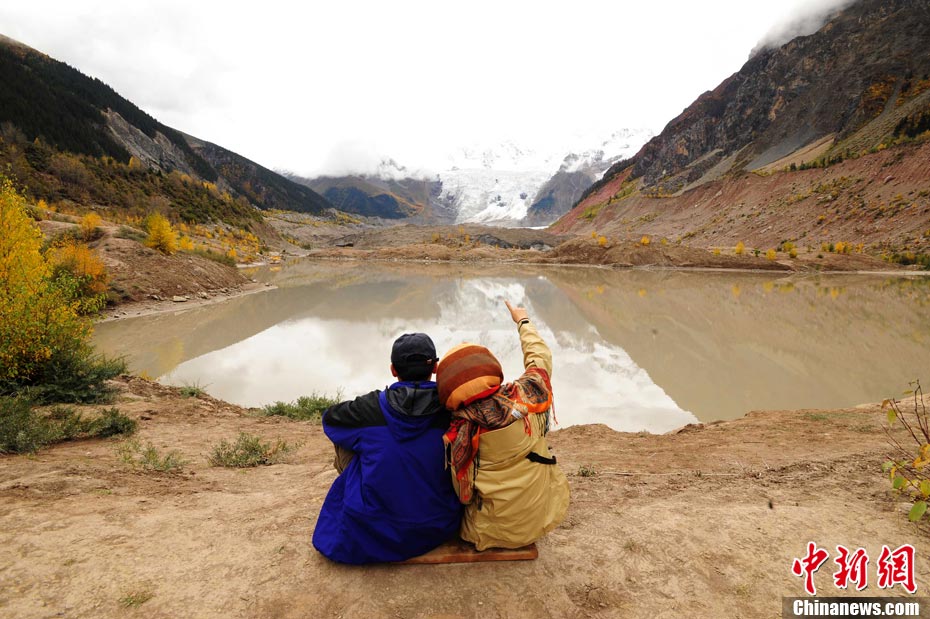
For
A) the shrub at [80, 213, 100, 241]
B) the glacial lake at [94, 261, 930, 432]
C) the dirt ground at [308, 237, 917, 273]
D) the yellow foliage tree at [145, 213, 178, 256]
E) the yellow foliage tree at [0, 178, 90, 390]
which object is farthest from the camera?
the dirt ground at [308, 237, 917, 273]

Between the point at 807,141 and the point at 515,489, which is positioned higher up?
the point at 807,141

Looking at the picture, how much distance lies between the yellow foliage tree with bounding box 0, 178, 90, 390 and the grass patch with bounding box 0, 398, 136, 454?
0.88 meters

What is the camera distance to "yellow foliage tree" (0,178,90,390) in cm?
602

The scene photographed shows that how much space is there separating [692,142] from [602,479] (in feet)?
338

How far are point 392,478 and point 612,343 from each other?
13.0 m

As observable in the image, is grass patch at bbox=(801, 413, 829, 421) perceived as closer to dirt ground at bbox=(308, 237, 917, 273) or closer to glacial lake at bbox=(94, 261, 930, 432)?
glacial lake at bbox=(94, 261, 930, 432)

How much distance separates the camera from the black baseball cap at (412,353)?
2.29 m

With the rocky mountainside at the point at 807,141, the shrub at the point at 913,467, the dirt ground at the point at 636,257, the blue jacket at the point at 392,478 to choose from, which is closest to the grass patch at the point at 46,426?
the blue jacket at the point at 392,478

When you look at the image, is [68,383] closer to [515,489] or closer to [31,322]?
[31,322]

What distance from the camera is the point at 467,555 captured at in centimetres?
248

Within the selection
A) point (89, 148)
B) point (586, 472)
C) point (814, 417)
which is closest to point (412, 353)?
point (586, 472)

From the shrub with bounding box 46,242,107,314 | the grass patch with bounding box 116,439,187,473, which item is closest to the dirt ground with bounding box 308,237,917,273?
the shrub with bounding box 46,242,107,314

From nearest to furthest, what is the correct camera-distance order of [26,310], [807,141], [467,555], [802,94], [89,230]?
[467,555] < [26,310] < [89,230] < [807,141] < [802,94]

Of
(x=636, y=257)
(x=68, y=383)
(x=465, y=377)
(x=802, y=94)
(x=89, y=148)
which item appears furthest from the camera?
(x=802, y=94)
